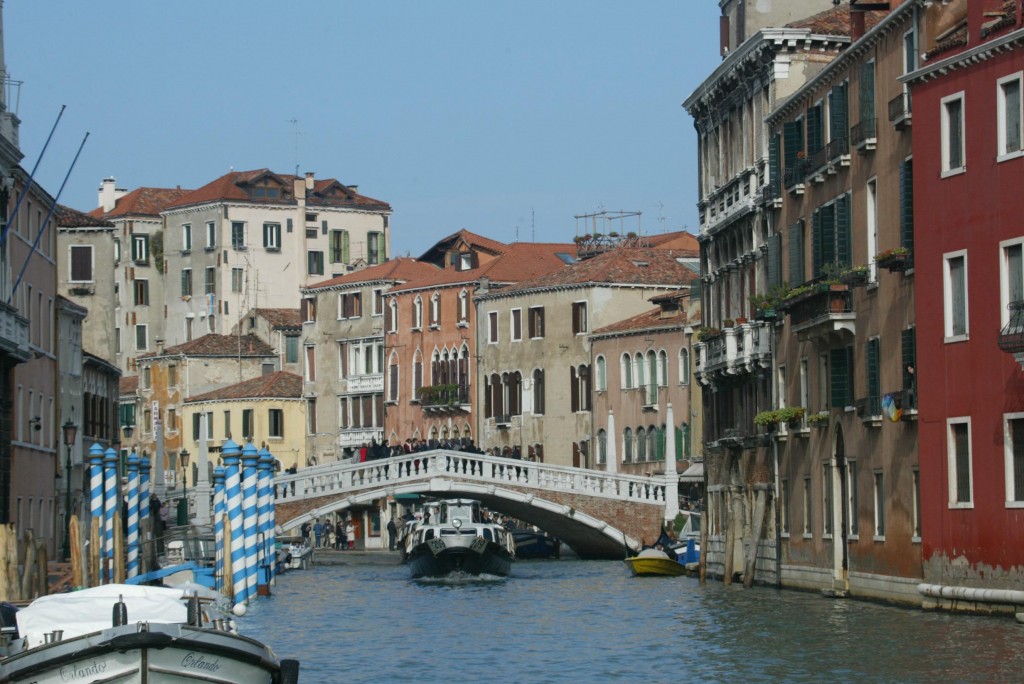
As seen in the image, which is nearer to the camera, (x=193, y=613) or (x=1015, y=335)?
(x=193, y=613)

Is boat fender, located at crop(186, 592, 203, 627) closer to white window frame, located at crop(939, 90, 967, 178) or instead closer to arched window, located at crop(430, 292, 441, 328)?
white window frame, located at crop(939, 90, 967, 178)

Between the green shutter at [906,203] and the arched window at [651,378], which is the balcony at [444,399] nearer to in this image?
the arched window at [651,378]

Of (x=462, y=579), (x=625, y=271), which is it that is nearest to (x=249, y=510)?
(x=462, y=579)

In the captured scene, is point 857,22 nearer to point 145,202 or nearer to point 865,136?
point 865,136

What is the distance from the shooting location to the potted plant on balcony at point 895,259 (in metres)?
27.7

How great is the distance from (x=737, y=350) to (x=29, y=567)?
14.1 meters

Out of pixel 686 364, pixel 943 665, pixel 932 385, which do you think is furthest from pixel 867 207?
pixel 686 364

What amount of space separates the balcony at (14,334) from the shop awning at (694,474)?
20290 millimetres

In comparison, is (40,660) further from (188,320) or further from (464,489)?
(188,320)

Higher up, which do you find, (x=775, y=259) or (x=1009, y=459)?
(x=775, y=259)

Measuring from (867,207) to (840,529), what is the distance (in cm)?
488

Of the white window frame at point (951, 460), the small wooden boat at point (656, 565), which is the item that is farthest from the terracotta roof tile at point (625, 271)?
the white window frame at point (951, 460)

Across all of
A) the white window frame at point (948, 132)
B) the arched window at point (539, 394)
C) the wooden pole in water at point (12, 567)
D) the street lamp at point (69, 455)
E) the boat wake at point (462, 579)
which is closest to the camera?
the white window frame at point (948, 132)

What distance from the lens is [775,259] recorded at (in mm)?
35531
